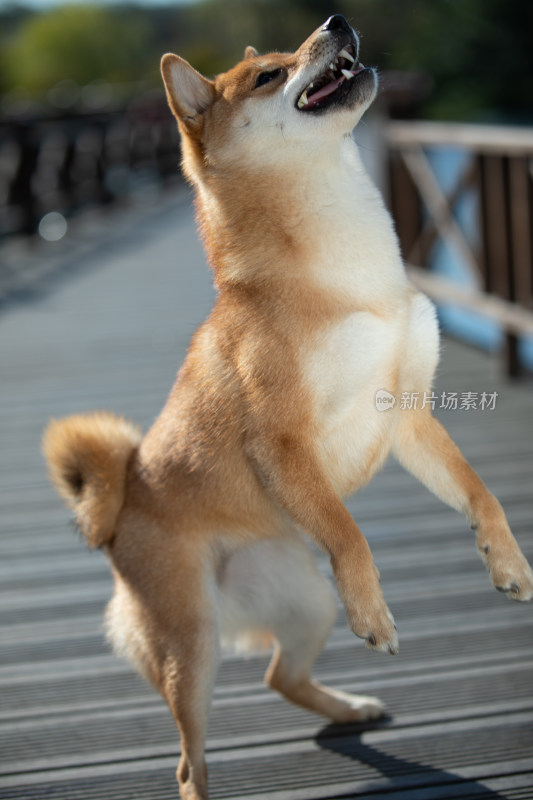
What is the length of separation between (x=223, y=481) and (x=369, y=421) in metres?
0.31

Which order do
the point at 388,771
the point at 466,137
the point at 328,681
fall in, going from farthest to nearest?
1. the point at 466,137
2. the point at 328,681
3. the point at 388,771

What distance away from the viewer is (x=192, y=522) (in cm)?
177

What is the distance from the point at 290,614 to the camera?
1.92 m

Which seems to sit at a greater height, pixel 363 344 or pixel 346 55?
pixel 346 55

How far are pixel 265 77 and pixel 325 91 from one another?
0.20m

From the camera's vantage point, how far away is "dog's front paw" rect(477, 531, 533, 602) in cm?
153

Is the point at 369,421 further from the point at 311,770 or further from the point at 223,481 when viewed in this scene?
the point at 311,770

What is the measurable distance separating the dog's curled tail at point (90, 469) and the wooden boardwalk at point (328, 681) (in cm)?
48

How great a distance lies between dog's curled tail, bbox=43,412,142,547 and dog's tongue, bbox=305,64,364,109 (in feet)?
2.74

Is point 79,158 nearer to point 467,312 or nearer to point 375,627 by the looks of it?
point 467,312

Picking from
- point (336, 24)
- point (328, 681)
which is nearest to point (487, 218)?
point (328, 681)

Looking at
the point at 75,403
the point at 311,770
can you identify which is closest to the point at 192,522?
the point at 311,770

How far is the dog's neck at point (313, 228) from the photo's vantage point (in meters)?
1.61

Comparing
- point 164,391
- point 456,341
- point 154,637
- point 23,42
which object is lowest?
point 23,42
